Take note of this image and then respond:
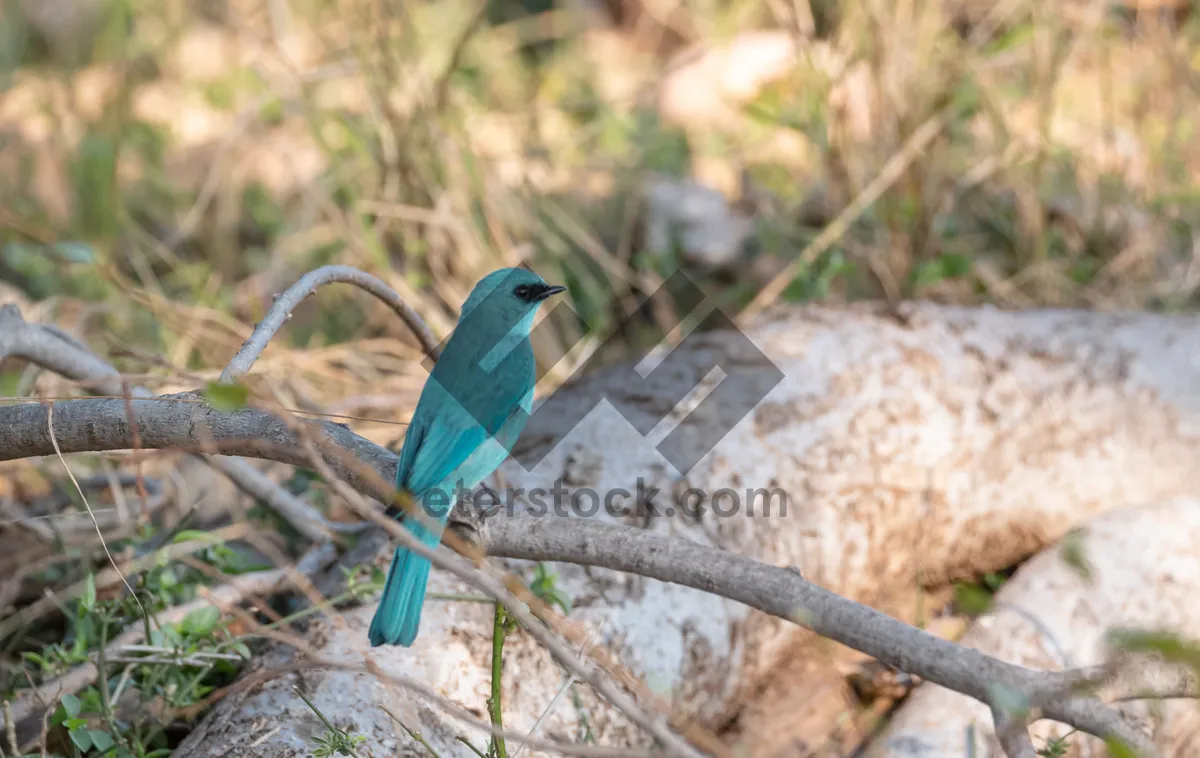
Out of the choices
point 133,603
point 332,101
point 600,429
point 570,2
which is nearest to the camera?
point 133,603

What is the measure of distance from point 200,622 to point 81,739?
1.00 feet

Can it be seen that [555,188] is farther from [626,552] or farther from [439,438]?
[626,552]

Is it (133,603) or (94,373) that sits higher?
(94,373)

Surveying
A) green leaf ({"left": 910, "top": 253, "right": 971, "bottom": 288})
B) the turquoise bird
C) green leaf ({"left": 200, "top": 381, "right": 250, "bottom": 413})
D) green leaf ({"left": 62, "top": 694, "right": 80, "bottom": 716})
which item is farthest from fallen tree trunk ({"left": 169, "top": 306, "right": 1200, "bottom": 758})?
green leaf ({"left": 200, "top": 381, "right": 250, "bottom": 413})

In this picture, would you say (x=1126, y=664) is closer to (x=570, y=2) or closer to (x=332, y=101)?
(x=332, y=101)

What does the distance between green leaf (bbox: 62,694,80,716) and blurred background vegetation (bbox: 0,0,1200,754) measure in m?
0.20

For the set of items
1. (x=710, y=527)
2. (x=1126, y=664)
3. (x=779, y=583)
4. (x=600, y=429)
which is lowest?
(x=710, y=527)

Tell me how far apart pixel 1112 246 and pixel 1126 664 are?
3228 millimetres

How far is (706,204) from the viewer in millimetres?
4508

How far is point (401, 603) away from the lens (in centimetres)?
182

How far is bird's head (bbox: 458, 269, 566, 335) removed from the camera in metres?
2.17

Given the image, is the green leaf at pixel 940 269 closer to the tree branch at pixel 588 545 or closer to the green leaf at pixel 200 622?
the tree branch at pixel 588 545

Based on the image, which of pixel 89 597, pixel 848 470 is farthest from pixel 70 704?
pixel 848 470

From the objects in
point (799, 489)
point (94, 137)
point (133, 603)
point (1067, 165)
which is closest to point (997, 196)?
point (1067, 165)
